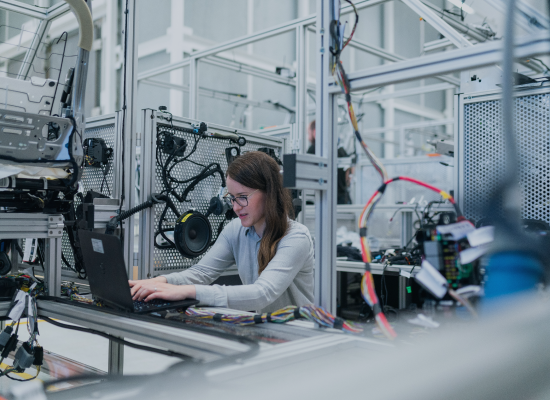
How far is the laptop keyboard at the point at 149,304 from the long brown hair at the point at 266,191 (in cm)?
39

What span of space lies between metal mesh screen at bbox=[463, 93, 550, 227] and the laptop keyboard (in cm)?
94

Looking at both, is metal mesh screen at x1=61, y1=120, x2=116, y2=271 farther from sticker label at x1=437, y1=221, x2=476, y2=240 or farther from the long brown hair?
sticker label at x1=437, y1=221, x2=476, y2=240

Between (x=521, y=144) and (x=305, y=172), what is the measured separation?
861 mm

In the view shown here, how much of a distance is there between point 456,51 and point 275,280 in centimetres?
74

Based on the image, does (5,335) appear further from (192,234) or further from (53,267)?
(192,234)

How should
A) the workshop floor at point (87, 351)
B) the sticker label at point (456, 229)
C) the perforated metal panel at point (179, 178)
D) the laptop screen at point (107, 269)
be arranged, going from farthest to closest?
1. the workshop floor at point (87, 351)
2. the perforated metal panel at point (179, 178)
3. the laptop screen at point (107, 269)
4. the sticker label at point (456, 229)

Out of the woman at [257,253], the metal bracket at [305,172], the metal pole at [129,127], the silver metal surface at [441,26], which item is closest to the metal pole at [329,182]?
the metal bracket at [305,172]

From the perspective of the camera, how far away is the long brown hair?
4.96 feet

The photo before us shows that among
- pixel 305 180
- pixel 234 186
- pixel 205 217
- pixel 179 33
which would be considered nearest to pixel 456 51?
pixel 305 180

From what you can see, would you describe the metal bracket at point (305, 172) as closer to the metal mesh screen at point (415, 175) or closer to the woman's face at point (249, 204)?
the woman's face at point (249, 204)

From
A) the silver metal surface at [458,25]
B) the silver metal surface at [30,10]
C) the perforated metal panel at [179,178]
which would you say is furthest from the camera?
the silver metal surface at [458,25]

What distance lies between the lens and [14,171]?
1332 mm

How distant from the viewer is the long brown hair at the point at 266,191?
4.96ft

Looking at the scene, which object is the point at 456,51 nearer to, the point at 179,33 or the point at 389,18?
the point at 179,33
